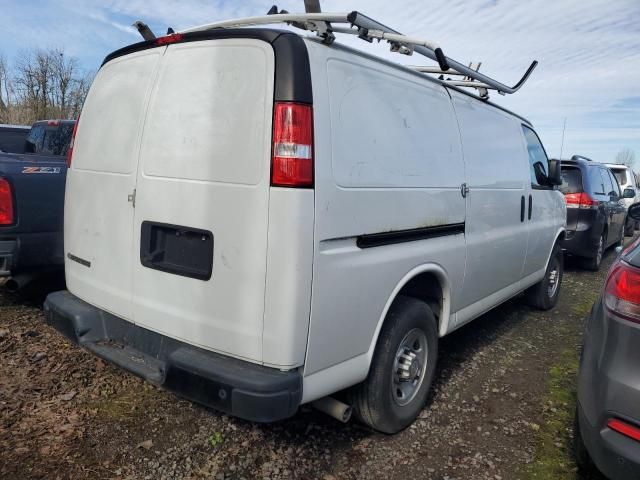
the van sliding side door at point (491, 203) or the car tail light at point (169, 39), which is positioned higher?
the car tail light at point (169, 39)

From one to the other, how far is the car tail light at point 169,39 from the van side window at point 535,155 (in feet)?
12.1

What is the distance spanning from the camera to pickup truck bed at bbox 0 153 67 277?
4125 millimetres

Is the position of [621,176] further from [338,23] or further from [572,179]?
[338,23]

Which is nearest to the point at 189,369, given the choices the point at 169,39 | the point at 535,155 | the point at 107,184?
the point at 107,184

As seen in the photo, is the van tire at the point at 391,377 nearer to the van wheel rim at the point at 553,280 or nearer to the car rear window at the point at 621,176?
the van wheel rim at the point at 553,280

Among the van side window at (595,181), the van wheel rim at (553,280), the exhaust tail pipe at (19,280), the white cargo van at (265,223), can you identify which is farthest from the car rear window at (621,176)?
the exhaust tail pipe at (19,280)

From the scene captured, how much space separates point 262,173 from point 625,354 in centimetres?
175

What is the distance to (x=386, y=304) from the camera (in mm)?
2777

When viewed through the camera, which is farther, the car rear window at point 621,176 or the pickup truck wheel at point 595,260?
the car rear window at point 621,176

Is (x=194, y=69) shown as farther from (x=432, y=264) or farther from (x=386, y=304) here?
(x=432, y=264)

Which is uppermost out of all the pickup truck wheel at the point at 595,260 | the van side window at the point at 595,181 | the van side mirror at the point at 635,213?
the van side window at the point at 595,181

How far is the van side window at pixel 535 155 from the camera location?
507cm

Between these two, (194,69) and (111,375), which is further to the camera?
(111,375)

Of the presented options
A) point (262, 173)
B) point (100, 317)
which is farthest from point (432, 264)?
point (100, 317)
